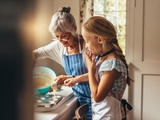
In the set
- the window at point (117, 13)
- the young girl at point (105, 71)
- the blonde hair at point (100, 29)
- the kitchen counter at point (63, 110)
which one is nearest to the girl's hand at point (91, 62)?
the young girl at point (105, 71)

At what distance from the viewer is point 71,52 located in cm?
158

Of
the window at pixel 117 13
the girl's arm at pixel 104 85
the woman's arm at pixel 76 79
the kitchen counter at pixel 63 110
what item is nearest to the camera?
the girl's arm at pixel 104 85

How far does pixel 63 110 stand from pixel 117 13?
1.33m

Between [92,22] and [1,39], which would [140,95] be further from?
[1,39]

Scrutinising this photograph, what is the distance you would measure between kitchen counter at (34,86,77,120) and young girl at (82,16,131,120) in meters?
0.23

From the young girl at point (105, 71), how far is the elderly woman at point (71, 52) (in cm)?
22

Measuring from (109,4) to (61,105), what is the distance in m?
1.32

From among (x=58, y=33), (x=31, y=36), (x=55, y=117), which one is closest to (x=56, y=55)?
(x=58, y=33)

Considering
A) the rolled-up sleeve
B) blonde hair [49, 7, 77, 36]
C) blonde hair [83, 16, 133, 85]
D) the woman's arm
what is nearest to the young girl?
blonde hair [83, 16, 133, 85]

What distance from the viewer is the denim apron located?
1.55 metres

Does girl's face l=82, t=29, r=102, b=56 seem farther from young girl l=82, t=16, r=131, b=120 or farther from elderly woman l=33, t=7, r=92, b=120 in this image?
elderly woman l=33, t=7, r=92, b=120

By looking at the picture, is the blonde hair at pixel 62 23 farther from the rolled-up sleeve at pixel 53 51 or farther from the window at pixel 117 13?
the window at pixel 117 13

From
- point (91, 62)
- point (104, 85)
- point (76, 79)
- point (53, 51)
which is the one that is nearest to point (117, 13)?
point (53, 51)

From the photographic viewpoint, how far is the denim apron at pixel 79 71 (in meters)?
1.55
